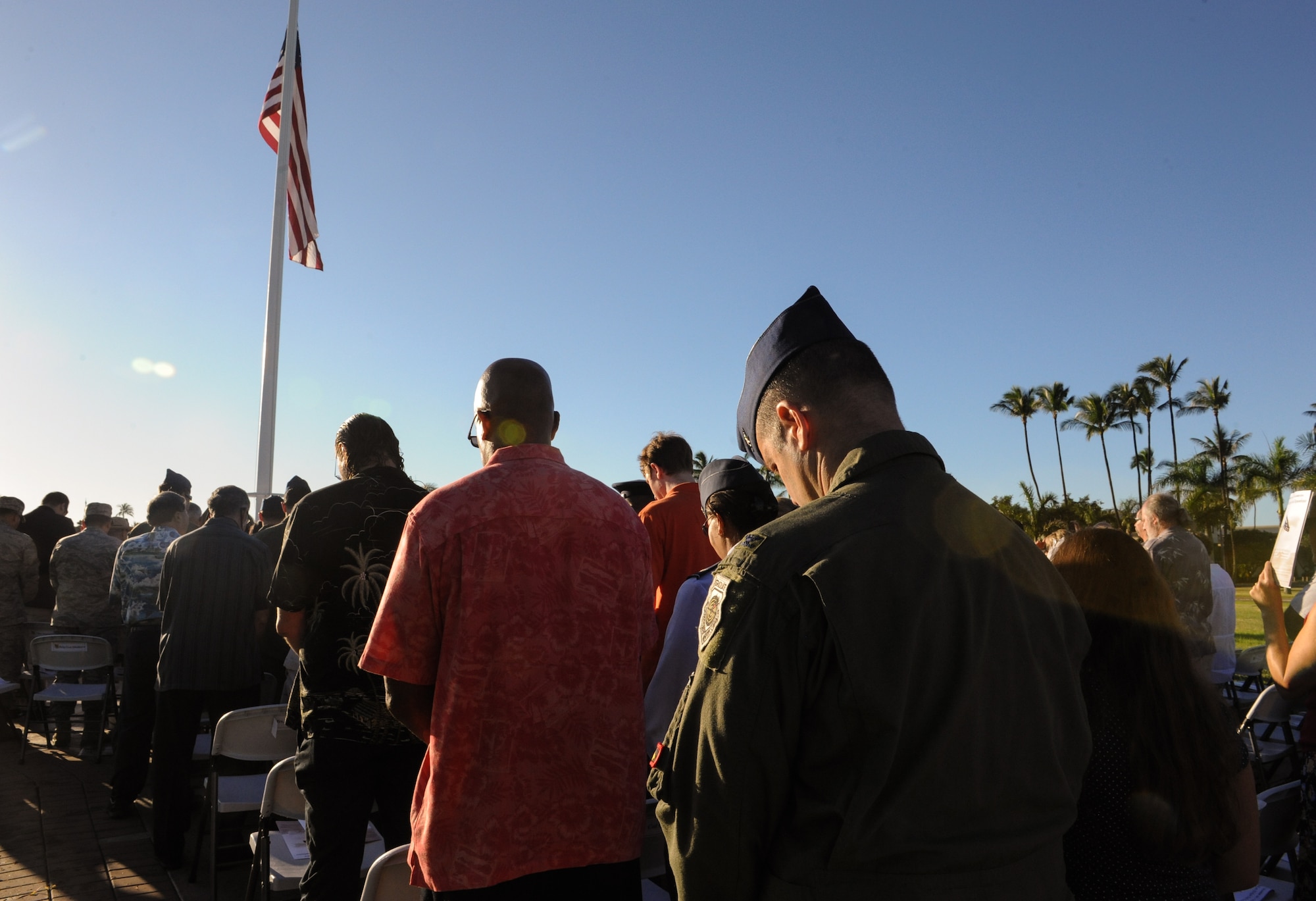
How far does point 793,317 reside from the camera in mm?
1444

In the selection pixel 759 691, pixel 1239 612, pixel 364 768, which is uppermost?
pixel 759 691

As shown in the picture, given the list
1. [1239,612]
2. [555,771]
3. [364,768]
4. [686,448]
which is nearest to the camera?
[555,771]

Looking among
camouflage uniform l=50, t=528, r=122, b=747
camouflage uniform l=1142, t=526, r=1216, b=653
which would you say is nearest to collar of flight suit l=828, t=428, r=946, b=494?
camouflage uniform l=1142, t=526, r=1216, b=653

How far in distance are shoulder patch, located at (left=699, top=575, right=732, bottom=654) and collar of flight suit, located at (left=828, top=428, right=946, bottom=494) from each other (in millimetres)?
225

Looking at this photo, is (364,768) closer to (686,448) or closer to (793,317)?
(793,317)

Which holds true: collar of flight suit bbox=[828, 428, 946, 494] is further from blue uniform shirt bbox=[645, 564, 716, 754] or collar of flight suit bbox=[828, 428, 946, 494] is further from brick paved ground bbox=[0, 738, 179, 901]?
brick paved ground bbox=[0, 738, 179, 901]

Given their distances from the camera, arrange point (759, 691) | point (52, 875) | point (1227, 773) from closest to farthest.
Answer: point (759, 691)
point (1227, 773)
point (52, 875)

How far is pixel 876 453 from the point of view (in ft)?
4.17

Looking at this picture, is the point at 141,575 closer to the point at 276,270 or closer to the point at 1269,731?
the point at 276,270

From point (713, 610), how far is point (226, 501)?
4843 mm

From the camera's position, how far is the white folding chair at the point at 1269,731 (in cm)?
477

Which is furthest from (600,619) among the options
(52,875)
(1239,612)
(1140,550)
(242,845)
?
(1239,612)

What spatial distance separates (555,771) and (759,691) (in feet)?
3.91

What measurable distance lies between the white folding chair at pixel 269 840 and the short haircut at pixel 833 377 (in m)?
2.59
